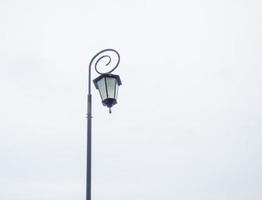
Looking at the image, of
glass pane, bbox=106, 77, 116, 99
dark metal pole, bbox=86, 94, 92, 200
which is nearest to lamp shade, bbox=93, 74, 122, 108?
glass pane, bbox=106, 77, 116, 99

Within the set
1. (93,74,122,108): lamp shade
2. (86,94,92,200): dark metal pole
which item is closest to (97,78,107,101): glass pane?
(93,74,122,108): lamp shade

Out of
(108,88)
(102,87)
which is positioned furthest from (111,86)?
(102,87)

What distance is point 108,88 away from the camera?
29.4 ft

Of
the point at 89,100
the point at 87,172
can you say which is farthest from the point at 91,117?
the point at 87,172

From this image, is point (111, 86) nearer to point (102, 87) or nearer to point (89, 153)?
point (102, 87)

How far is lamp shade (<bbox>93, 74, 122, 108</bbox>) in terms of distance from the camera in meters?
8.90

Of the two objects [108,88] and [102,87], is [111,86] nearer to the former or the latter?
[108,88]

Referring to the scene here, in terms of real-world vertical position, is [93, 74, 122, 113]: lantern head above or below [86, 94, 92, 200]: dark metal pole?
above

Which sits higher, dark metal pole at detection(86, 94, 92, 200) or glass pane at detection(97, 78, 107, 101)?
glass pane at detection(97, 78, 107, 101)

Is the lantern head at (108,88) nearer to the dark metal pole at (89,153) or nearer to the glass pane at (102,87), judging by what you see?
the glass pane at (102,87)

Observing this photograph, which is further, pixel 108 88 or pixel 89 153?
pixel 108 88

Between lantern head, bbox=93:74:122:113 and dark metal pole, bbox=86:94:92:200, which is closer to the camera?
dark metal pole, bbox=86:94:92:200

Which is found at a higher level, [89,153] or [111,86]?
[111,86]

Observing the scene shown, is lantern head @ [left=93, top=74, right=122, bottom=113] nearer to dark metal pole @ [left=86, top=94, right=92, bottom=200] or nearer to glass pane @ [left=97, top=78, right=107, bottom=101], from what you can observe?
glass pane @ [left=97, top=78, right=107, bottom=101]
